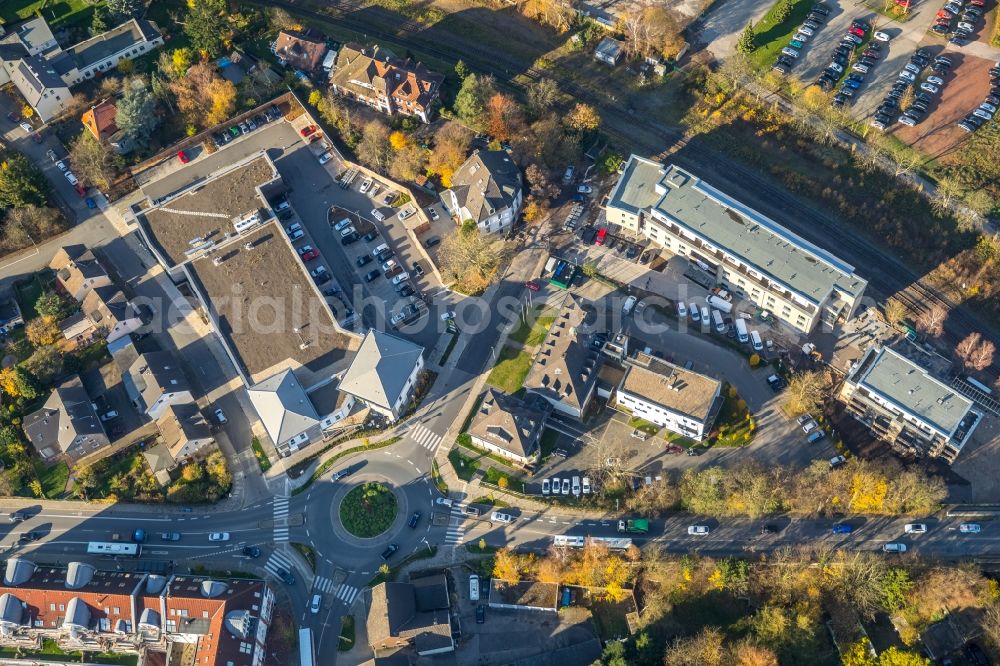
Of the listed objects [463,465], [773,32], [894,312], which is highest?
[773,32]

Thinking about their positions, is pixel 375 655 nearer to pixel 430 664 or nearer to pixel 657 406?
pixel 430 664

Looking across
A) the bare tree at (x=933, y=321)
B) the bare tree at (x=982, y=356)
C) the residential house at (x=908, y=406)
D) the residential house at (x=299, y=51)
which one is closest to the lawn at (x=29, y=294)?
the residential house at (x=299, y=51)

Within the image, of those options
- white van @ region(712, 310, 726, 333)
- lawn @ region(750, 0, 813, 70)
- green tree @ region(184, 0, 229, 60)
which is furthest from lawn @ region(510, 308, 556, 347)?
green tree @ region(184, 0, 229, 60)

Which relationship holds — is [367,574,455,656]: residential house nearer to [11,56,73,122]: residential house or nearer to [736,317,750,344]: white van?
[736,317,750,344]: white van

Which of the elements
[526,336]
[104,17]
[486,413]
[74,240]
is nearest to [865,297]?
[526,336]

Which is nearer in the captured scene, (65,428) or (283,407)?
(283,407)

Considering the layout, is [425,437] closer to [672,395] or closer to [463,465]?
[463,465]

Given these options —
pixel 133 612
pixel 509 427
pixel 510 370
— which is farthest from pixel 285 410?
pixel 510 370

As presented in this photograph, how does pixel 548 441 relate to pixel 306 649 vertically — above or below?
above
